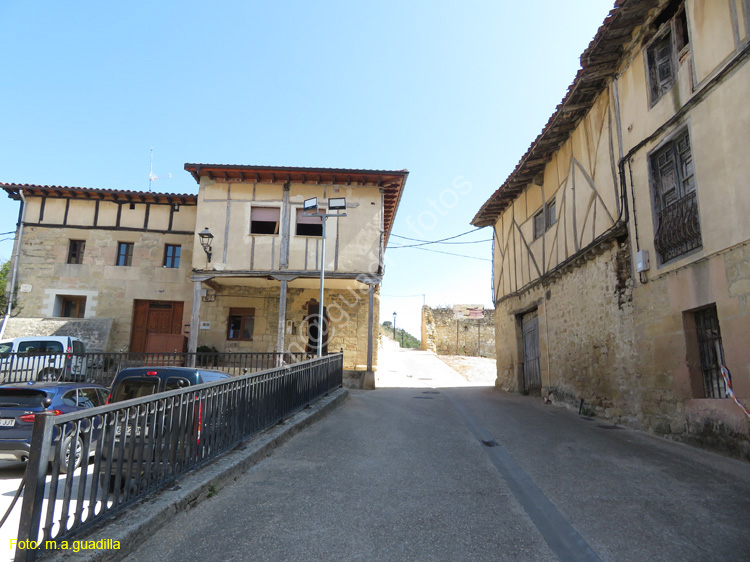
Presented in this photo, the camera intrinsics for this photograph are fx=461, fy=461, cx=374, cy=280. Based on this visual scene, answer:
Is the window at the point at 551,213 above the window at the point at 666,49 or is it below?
below

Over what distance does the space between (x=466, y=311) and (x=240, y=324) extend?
20474mm

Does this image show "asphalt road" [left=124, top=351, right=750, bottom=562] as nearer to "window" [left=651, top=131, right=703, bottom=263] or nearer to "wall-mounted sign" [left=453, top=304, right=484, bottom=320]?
"window" [left=651, top=131, right=703, bottom=263]

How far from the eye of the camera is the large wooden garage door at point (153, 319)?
1656 centimetres

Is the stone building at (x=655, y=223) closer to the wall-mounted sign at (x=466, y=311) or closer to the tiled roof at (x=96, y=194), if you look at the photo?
the tiled roof at (x=96, y=194)

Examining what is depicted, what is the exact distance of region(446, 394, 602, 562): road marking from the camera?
3.24 metres

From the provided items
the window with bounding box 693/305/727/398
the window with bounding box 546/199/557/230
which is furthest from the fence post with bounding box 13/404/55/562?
the window with bounding box 546/199/557/230

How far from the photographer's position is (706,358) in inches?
260

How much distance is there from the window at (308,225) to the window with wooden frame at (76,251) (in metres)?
8.35

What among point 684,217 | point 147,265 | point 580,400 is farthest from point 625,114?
point 147,265

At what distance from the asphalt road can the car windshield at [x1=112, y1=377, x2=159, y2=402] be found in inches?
64.7

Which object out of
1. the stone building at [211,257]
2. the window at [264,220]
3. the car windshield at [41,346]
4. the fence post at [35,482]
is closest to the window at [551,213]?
the stone building at [211,257]

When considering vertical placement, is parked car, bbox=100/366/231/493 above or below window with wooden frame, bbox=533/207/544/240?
below

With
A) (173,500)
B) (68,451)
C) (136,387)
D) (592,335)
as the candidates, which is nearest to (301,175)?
(592,335)

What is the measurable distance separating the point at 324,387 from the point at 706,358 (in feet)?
23.6
